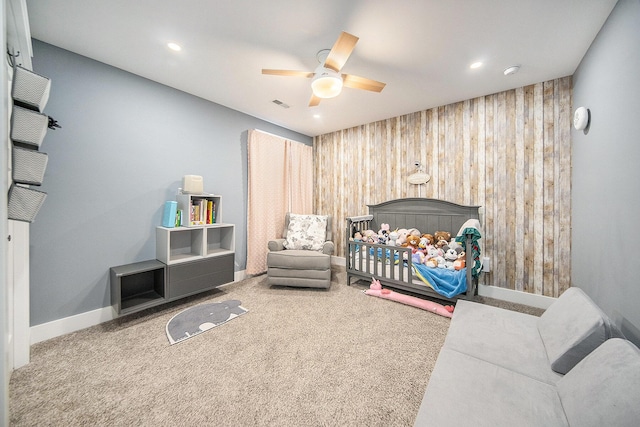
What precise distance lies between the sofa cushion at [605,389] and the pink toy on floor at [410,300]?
4.72 ft

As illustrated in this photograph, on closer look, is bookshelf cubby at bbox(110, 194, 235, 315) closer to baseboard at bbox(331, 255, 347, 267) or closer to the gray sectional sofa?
baseboard at bbox(331, 255, 347, 267)

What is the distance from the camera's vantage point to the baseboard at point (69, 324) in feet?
6.10

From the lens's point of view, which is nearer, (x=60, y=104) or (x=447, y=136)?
(x=60, y=104)

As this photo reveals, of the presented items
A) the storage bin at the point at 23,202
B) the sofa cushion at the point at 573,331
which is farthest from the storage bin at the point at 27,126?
the sofa cushion at the point at 573,331

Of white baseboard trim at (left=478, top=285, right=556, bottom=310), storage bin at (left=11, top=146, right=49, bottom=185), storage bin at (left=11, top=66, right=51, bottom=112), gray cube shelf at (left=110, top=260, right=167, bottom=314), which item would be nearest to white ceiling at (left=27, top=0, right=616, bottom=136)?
storage bin at (left=11, top=66, right=51, bottom=112)

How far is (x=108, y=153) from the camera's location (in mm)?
2223

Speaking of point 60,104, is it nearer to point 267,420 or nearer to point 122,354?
point 122,354

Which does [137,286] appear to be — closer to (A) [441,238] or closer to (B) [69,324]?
(B) [69,324]

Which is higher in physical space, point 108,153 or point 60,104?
point 60,104

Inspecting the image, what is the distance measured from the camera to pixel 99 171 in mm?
2176

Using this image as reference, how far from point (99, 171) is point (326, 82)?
228cm

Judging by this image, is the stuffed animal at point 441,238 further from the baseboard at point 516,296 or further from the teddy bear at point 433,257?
the baseboard at point 516,296

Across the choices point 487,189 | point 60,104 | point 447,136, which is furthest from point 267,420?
point 447,136

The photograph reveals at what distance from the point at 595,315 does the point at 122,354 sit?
9.50ft
